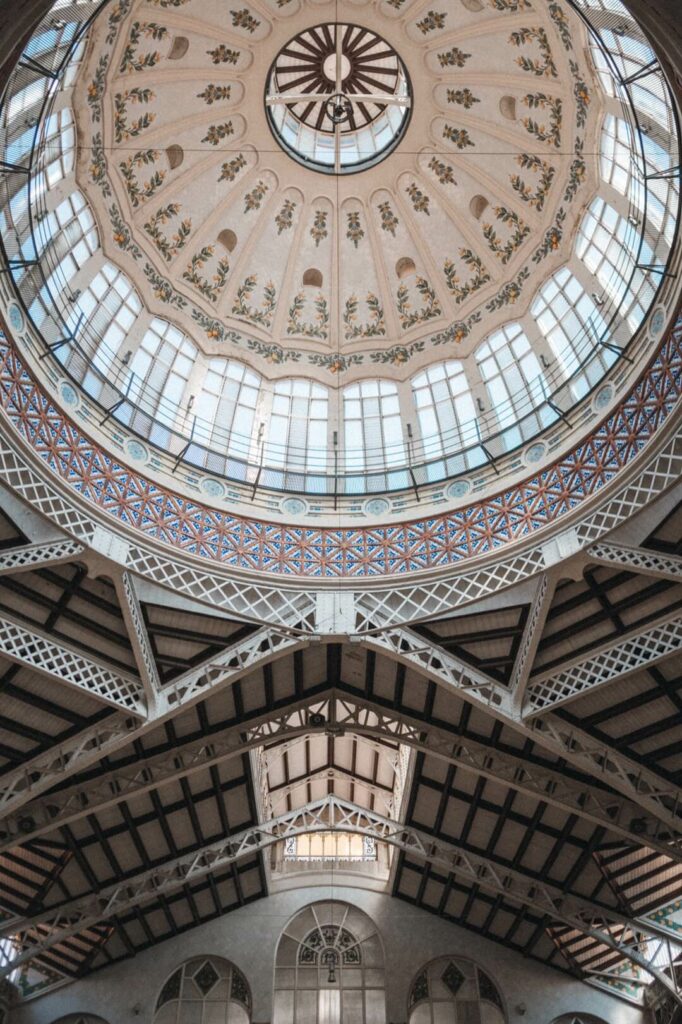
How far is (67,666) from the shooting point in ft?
62.1

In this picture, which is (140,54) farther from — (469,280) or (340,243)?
(469,280)

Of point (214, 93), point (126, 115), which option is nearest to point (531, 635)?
point (126, 115)

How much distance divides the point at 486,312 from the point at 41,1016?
28.6 meters

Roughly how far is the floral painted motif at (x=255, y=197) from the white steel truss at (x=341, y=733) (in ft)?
47.8

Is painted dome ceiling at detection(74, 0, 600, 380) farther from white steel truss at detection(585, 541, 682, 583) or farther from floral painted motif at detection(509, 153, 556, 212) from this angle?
Result: white steel truss at detection(585, 541, 682, 583)

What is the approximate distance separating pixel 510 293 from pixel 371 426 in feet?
17.8

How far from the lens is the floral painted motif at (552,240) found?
2314 centimetres

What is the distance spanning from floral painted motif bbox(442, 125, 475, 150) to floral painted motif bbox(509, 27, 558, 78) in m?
2.70

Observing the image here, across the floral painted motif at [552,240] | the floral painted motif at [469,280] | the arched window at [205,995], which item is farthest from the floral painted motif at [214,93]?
the arched window at [205,995]

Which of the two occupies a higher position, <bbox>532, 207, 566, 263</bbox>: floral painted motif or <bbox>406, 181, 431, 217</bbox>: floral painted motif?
<bbox>406, 181, 431, 217</bbox>: floral painted motif

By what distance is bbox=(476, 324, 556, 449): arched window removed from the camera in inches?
875

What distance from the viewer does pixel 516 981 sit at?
1248 inches

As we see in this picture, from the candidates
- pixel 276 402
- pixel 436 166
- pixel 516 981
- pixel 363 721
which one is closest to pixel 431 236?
pixel 436 166

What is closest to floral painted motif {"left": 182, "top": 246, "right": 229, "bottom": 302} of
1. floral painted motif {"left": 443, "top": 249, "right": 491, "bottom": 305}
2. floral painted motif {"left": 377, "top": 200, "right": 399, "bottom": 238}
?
floral painted motif {"left": 377, "top": 200, "right": 399, "bottom": 238}
